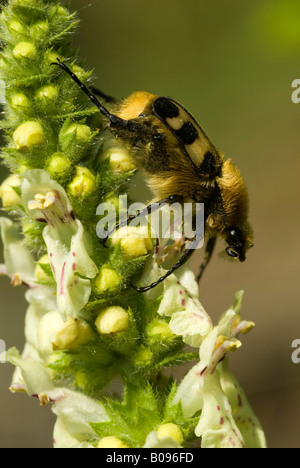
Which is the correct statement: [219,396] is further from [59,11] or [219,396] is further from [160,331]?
[59,11]

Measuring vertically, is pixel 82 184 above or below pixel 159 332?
above

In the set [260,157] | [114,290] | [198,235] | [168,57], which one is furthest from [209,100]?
[114,290]

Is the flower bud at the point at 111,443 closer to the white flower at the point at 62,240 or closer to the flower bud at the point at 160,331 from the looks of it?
the flower bud at the point at 160,331

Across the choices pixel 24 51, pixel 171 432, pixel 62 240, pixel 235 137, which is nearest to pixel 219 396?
pixel 171 432

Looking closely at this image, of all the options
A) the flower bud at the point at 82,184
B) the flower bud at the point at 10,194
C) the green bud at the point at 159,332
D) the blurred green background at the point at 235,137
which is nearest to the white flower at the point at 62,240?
the flower bud at the point at 82,184

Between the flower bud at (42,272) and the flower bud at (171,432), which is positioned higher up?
the flower bud at (42,272)

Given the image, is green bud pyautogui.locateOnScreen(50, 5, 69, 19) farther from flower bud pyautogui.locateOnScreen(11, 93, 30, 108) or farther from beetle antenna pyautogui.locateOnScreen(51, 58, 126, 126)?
flower bud pyautogui.locateOnScreen(11, 93, 30, 108)

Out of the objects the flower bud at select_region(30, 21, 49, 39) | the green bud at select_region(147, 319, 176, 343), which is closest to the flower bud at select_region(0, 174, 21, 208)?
the flower bud at select_region(30, 21, 49, 39)
